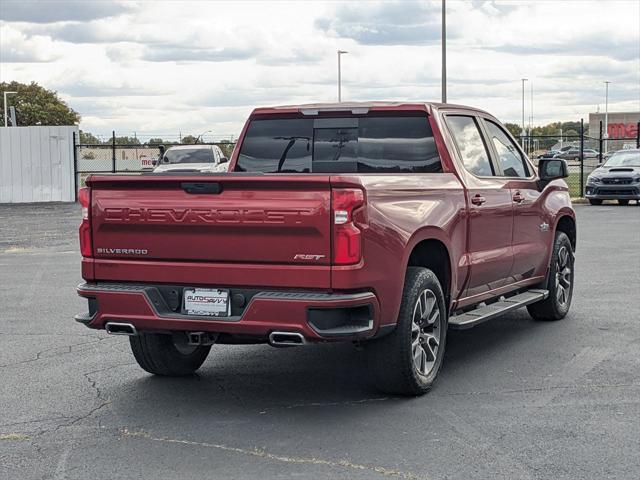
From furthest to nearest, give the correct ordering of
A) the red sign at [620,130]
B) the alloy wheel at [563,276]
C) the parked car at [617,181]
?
the red sign at [620,130] → the parked car at [617,181] → the alloy wheel at [563,276]

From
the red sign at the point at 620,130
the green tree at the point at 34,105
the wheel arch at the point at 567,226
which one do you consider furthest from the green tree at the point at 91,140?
the red sign at the point at 620,130

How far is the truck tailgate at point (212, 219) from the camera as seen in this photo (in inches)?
239

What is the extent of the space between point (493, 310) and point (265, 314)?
8.51 ft

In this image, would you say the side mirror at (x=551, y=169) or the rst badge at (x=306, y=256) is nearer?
the rst badge at (x=306, y=256)

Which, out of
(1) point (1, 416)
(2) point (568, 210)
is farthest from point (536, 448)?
(2) point (568, 210)

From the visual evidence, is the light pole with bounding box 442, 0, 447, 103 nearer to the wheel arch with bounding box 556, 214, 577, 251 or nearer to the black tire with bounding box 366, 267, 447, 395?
the wheel arch with bounding box 556, 214, 577, 251

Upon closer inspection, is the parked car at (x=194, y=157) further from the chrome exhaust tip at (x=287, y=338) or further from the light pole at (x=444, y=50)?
the chrome exhaust tip at (x=287, y=338)

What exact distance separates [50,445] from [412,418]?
2107 mm

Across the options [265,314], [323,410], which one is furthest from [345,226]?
[323,410]

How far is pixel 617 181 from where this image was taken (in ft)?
91.9

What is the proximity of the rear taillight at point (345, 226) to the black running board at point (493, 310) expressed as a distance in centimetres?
171

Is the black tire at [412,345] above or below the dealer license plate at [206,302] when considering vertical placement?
below

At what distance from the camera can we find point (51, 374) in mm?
7672

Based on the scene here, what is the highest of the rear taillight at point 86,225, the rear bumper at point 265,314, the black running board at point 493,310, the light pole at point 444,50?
the light pole at point 444,50
